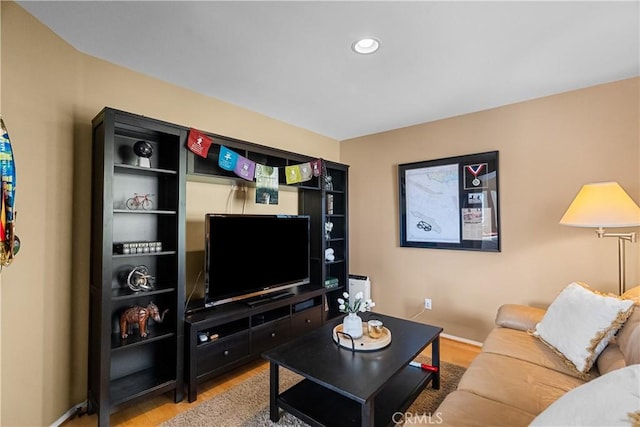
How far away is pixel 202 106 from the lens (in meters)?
2.68

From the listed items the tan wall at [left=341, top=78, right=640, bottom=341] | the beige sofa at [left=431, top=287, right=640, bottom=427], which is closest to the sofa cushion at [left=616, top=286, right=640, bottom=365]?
the beige sofa at [left=431, top=287, right=640, bottom=427]

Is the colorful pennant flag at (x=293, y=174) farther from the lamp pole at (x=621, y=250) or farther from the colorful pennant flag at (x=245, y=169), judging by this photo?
the lamp pole at (x=621, y=250)

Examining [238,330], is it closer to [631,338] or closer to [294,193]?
[294,193]

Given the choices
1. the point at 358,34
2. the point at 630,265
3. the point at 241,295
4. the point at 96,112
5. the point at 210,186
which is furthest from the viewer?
the point at 210,186

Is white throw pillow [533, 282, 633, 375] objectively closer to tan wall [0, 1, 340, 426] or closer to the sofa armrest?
the sofa armrest

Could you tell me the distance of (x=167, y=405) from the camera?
2.07 m

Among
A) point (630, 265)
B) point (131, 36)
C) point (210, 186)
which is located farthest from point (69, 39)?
point (630, 265)

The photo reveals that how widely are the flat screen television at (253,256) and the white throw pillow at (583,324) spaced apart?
2033 millimetres

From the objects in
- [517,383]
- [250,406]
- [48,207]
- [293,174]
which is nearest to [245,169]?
[293,174]

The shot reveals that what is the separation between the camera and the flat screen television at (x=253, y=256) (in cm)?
237

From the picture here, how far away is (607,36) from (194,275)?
3328 millimetres

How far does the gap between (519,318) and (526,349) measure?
1.40 feet

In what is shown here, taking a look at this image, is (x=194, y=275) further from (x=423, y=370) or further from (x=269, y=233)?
(x=423, y=370)

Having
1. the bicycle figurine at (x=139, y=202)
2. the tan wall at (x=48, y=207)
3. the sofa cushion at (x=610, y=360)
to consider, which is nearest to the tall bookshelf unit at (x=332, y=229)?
the bicycle figurine at (x=139, y=202)
